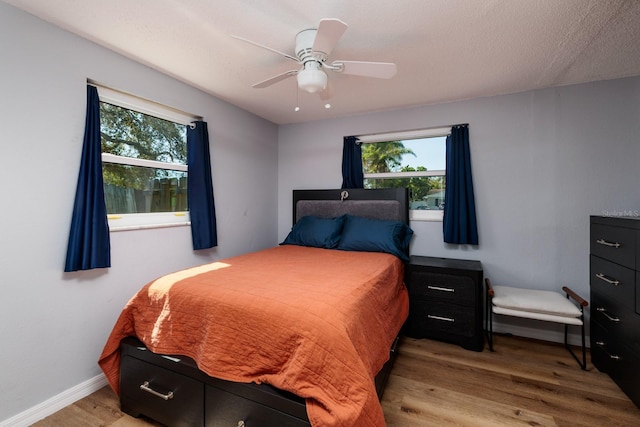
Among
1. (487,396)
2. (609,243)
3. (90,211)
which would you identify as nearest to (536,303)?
(609,243)

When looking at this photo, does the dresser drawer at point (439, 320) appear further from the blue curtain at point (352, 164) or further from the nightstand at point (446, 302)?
the blue curtain at point (352, 164)

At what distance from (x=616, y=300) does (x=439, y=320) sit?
3.98ft

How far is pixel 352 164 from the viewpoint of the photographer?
3.46 meters

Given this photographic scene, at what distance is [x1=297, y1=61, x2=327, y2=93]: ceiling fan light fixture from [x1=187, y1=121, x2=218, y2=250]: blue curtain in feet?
4.57

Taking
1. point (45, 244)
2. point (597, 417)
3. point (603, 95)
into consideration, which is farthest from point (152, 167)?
point (603, 95)

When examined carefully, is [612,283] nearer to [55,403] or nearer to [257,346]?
[257,346]

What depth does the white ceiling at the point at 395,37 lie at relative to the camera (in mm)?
1579

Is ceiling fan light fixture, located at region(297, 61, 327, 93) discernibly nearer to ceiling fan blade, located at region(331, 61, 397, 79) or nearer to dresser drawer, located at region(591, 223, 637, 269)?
ceiling fan blade, located at region(331, 61, 397, 79)

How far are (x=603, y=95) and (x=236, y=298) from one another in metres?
3.45

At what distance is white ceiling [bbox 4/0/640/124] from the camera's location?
5.18ft

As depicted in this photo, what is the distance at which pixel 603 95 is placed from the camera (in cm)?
246

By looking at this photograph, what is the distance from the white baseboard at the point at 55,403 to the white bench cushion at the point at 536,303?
3081mm

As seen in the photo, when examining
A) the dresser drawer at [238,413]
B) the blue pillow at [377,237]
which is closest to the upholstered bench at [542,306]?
the blue pillow at [377,237]

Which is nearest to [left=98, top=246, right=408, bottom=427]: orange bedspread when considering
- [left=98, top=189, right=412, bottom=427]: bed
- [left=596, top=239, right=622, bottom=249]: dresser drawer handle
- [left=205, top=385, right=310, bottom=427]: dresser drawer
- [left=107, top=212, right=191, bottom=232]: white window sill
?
[left=98, top=189, right=412, bottom=427]: bed
